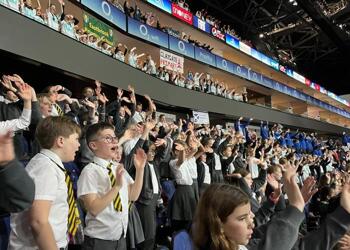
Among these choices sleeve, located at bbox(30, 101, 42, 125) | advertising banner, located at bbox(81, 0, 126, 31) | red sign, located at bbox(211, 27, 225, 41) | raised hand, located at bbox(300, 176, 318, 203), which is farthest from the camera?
red sign, located at bbox(211, 27, 225, 41)

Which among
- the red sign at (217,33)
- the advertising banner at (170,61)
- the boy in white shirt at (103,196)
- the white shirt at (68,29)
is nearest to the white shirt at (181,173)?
the boy in white shirt at (103,196)

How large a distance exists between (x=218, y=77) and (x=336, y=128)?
13.3 meters

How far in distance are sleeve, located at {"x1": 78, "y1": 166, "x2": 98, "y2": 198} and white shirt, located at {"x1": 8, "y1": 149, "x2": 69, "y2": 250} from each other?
0.30 metres

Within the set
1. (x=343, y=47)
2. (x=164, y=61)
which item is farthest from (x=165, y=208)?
(x=343, y=47)

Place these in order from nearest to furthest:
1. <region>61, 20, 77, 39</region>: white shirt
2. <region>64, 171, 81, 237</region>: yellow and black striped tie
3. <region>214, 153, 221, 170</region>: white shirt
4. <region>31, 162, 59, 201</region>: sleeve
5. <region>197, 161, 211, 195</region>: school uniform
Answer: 1. <region>31, 162, 59, 201</region>: sleeve
2. <region>64, 171, 81, 237</region>: yellow and black striped tie
3. <region>197, 161, 211, 195</region>: school uniform
4. <region>214, 153, 221, 170</region>: white shirt
5. <region>61, 20, 77, 39</region>: white shirt

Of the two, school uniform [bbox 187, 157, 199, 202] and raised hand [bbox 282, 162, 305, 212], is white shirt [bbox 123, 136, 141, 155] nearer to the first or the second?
school uniform [bbox 187, 157, 199, 202]

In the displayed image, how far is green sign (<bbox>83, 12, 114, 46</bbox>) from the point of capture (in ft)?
33.9

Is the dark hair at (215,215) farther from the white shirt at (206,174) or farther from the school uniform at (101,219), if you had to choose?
the white shirt at (206,174)

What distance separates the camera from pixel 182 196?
195 inches

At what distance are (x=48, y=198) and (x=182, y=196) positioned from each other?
327 centimetres

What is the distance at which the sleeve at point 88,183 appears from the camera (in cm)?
230

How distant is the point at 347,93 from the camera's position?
112 ft

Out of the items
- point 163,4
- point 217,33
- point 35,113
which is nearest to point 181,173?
point 35,113

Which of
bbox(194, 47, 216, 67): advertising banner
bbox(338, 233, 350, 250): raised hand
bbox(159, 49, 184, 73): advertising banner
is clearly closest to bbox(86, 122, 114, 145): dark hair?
bbox(338, 233, 350, 250): raised hand
